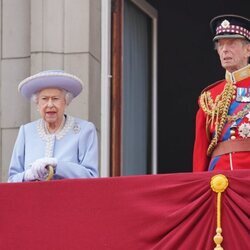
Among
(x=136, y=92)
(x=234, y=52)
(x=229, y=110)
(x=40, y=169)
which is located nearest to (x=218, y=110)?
(x=229, y=110)

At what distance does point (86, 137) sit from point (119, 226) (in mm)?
979

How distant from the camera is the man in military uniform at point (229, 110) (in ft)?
23.0

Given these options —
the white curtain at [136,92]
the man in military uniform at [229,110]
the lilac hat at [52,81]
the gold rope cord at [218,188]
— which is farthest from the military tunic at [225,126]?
the white curtain at [136,92]

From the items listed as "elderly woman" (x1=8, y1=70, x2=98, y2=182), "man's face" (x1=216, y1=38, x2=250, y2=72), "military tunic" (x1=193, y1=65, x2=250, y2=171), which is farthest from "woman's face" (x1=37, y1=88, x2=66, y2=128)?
"man's face" (x1=216, y1=38, x2=250, y2=72)

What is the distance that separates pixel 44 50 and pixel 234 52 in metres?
2.19

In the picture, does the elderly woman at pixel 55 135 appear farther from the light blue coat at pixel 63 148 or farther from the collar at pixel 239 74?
the collar at pixel 239 74

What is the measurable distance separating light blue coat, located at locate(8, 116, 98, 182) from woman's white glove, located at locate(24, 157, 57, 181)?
14 centimetres

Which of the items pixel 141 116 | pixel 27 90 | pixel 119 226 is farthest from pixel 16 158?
pixel 141 116

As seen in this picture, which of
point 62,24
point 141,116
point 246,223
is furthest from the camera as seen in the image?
point 141,116

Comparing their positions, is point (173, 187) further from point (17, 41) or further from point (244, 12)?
point (244, 12)

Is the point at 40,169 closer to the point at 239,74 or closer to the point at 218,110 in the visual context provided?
the point at 218,110

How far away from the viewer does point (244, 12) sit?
1143cm

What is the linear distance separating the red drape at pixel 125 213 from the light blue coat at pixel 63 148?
485 mm

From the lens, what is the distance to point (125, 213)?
6566 mm
